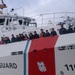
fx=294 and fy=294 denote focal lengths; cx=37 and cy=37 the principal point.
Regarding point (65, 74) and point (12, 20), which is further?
point (12, 20)

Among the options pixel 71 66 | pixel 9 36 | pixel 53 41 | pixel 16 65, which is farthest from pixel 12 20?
pixel 71 66

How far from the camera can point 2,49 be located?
12984mm

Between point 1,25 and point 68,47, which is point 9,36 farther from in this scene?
point 68,47

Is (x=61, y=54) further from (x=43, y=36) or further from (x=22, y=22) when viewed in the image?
(x=22, y=22)

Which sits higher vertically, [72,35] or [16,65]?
[72,35]

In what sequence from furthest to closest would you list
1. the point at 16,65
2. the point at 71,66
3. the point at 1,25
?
the point at 1,25 → the point at 16,65 → the point at 71,66

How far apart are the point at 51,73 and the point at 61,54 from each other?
2.71 ft

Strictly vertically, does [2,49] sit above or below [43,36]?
below

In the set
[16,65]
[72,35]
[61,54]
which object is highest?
[72,35]

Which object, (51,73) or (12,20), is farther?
(12,20)

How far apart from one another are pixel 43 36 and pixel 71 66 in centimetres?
239

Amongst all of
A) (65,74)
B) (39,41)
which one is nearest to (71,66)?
(65,74)

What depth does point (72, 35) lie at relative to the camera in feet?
32.9

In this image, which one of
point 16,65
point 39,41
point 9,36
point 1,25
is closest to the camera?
point 39,41
